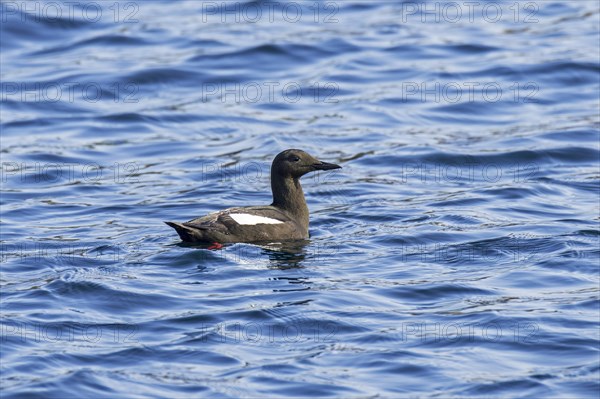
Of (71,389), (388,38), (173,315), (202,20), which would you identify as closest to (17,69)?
(202,20)

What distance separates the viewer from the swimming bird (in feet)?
41.0

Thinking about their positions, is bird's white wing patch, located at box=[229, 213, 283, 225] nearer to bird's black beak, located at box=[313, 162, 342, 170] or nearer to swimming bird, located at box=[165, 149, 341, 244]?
swimming bird, located at box=[165, 149, 341, 244]

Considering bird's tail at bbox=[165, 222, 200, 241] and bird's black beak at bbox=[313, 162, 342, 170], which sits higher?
bird's black beak at bbox=[313, 162, 342, 170]

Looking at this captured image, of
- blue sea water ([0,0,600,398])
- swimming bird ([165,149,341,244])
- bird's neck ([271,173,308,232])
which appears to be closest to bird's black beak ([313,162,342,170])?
swimming bird ([165,149,341,244])

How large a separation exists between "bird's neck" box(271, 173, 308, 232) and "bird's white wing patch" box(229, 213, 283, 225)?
39cm

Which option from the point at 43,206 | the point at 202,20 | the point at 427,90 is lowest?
the point at 43,206

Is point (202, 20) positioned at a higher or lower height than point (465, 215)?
higher

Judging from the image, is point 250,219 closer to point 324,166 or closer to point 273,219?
point 273,219

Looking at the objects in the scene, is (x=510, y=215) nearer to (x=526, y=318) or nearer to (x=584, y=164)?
(x=584, y=164)

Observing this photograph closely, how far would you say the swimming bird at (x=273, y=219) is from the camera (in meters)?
12.5

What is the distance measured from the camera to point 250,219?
1284 cm

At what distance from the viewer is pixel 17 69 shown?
21406 mm

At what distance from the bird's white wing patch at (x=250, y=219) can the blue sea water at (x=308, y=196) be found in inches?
10.7

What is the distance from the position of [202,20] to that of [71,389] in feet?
53.6
